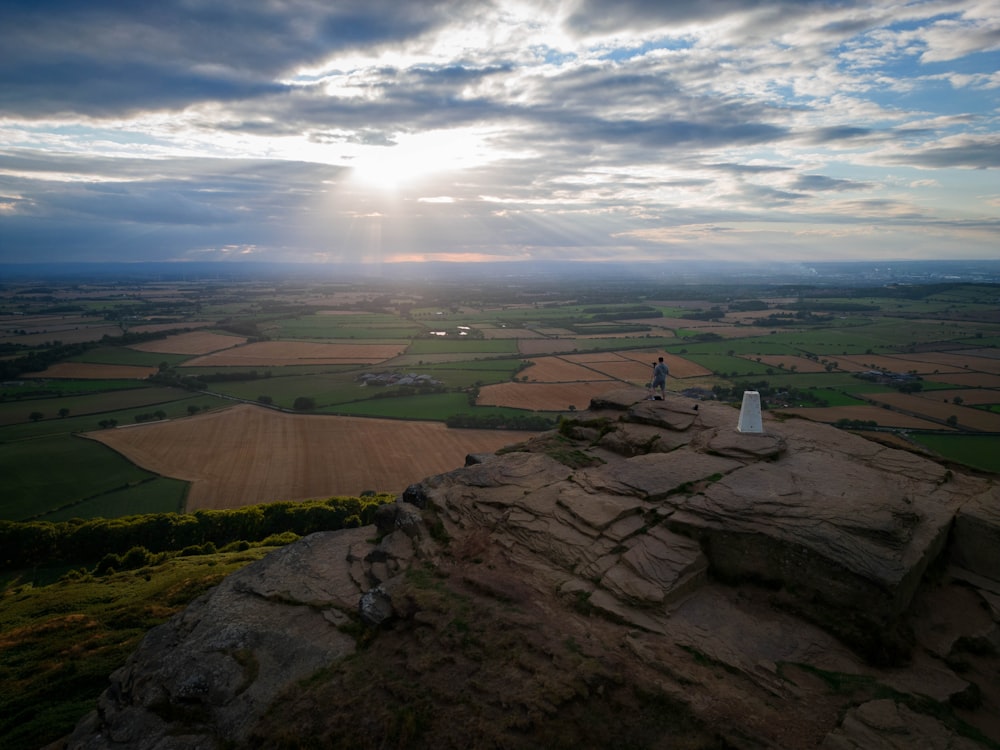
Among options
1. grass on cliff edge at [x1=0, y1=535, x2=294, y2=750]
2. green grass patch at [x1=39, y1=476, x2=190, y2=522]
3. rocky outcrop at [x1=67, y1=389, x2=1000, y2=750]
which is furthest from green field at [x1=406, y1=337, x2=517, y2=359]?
rocky outcrop at [x1=67, y1=389, x2=1000, y2=750]

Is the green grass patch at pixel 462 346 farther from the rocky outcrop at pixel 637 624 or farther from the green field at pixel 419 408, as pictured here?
the rocky outcrop at pixel 637 624

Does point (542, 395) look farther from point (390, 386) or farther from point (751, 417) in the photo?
point (751, 417)

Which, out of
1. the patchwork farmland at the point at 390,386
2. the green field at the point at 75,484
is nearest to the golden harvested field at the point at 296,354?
the patchwork farmland at the point at 390,386

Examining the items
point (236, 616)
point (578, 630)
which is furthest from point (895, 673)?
point (236, 616)

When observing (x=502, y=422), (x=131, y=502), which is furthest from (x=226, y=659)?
(x=502, y=422)

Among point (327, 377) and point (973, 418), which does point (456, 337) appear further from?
point (973, 418)

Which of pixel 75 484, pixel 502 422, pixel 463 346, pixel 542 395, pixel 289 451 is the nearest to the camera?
pixel 75 484
